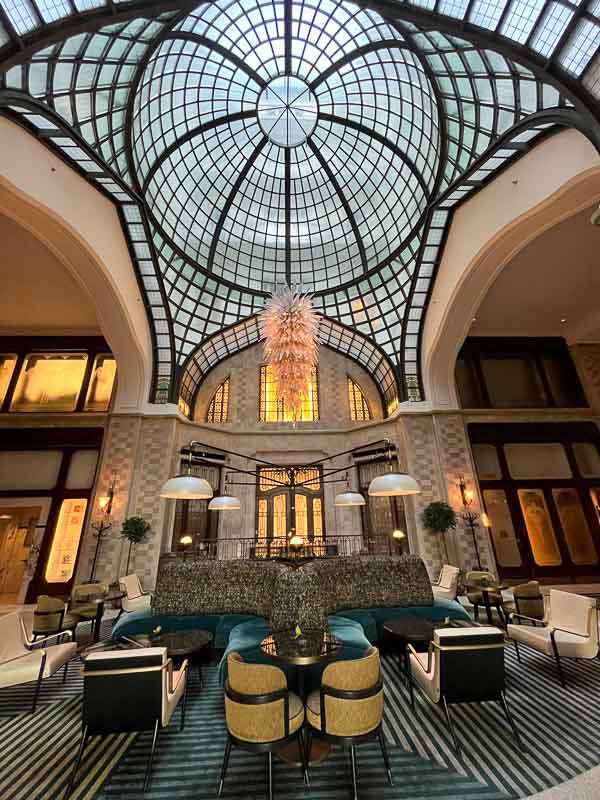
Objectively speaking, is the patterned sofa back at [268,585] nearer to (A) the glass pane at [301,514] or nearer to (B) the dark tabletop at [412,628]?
(B) the dark tabletop at [412,628]

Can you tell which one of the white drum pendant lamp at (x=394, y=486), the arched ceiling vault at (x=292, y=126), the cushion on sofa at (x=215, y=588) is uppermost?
the arched ceiling vault at (x=292, y=126)

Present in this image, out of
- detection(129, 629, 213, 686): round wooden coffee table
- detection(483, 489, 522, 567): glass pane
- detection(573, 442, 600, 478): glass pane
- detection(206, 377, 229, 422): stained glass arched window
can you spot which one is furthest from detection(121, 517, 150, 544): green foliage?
detection(573, 442, 600, 478): glass pane

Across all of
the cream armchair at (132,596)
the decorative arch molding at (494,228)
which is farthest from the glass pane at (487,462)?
the cream armchair at (132,596)

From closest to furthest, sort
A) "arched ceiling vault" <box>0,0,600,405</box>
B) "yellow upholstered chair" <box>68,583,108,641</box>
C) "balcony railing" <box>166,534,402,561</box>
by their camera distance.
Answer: "arched ceiling vault" <box>0,0,600,405</box> < "yellow upholstered chair" <box>68,583,108,641</box> < "balcony railing" <box>166,534,402,561</box>

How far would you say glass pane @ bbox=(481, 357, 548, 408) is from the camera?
13789 mm

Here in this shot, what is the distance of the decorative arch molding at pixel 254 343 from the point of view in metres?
14.4

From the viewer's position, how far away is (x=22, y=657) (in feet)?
14.7

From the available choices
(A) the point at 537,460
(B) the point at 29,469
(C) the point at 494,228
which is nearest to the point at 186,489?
(C) the point at 494,228

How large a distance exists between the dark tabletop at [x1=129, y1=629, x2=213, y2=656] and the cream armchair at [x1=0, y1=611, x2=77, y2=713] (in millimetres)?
1054

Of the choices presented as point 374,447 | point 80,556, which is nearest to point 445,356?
point 374,447

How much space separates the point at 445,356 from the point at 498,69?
8.18 m

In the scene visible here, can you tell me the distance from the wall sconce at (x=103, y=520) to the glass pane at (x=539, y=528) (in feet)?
46.4

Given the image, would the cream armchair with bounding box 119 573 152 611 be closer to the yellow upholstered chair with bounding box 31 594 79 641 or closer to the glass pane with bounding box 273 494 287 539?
the yellow upholstered chair with bounding box 31 594 79 641

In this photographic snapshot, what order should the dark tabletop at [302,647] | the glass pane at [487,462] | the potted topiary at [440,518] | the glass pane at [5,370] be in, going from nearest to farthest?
the dark tabletop at [302,647]
the potted topiary at [440,518]
the glass pane at [487,462]
the glass pane at [5,370]
